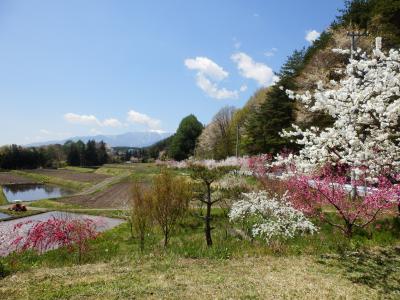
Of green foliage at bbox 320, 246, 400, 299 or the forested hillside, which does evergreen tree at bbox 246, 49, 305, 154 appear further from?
green foliage at bbox 320, 246, 400, 299

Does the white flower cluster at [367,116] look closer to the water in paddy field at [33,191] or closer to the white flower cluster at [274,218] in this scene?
the white flower cluster at [274,218]

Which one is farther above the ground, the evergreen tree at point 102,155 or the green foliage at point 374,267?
the evergreen tree at point 102,155

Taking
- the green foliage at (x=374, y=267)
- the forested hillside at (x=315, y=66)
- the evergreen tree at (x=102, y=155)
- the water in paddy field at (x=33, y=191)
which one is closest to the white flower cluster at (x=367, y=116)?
the green foliage at (x=374, y=267)

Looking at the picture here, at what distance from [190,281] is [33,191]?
66.6m

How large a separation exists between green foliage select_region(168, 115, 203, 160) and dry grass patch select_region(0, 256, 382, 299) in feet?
233

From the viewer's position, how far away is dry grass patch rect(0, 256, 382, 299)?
7387mm

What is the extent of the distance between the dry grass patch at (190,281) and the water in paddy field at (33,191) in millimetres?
52673

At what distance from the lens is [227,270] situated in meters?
9.11

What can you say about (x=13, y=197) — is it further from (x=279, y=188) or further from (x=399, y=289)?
(x=399, y=289)

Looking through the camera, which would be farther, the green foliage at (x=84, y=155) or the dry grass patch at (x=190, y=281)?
the green foliage at (x=84, y=155)

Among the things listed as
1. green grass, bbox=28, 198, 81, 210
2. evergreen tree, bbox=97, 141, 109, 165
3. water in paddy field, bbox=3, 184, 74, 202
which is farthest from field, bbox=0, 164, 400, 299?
evergreen tree, bbox=97, 141, 109, 165

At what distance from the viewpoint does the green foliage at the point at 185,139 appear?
81.3 meters

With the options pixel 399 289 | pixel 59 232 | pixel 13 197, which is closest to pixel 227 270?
pixel 399 289

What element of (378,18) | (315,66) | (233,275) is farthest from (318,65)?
(233,275)
